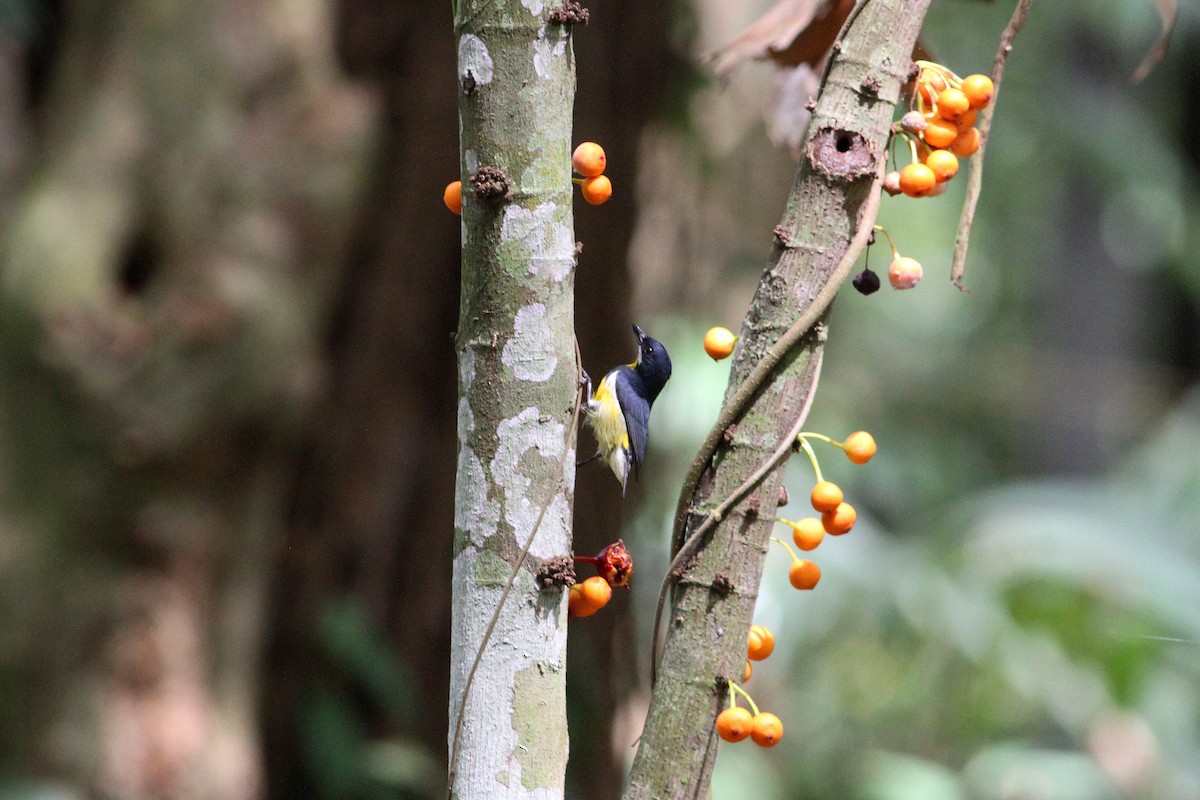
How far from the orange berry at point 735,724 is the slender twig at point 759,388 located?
0.51 feet

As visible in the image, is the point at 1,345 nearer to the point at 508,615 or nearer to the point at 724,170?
the point at 508,615

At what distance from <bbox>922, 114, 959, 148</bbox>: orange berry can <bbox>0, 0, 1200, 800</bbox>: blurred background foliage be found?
1307mm

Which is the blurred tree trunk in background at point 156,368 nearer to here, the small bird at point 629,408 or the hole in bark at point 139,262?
the hole in bark at point 139,262

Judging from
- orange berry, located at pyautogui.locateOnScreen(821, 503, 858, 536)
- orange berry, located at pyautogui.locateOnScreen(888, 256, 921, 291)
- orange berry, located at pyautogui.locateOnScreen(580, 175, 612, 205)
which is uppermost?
orange berry, located at pyautogui.locateOnScreen(580, 175, 612, 205)

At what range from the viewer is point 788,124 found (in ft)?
6.69

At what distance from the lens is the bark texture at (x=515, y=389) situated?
3.86ft

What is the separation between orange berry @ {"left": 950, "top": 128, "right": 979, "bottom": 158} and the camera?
1.43 metres

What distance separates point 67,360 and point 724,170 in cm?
303

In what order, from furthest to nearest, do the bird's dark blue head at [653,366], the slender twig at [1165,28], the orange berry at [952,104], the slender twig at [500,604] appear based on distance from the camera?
the bird's dark blue head at [653,366], the slender twig at [1165,28], the orange berry at [952,104], the slender twig at [500,604]

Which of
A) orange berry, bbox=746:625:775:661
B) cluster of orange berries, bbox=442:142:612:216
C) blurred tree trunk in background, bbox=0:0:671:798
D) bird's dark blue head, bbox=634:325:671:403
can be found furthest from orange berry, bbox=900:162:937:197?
blurred tree trunk in background, bbox=0:0:671:798

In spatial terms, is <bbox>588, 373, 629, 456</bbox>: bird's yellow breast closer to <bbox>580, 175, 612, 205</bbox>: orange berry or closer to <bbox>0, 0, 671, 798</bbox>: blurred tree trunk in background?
<bbox>0, 0, 671, 798</bbox>: blurred tree trunk in background

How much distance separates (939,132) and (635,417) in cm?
115

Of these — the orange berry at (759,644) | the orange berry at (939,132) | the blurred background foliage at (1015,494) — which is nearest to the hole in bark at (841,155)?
the orange berry at (939,132)

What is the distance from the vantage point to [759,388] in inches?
52.6
